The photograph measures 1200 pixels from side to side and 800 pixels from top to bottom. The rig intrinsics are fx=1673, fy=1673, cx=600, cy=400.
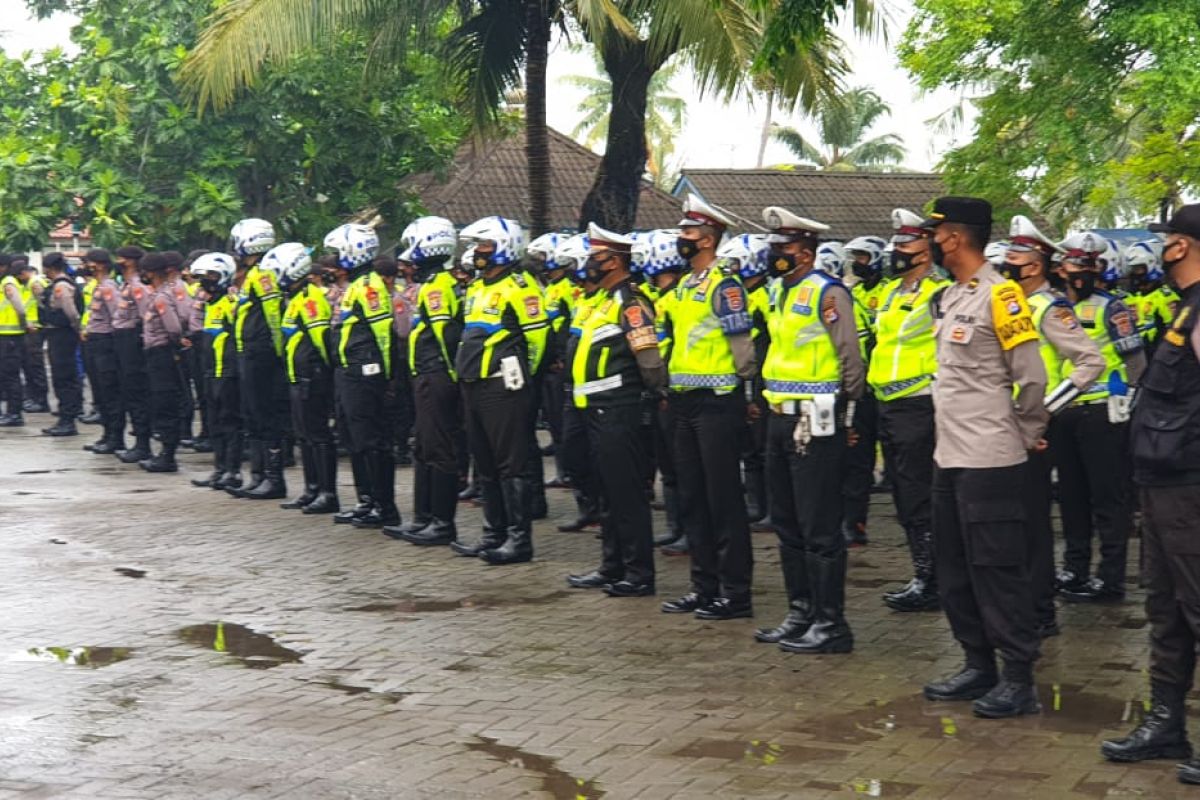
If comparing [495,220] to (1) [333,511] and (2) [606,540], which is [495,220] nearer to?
(2) [606,540]

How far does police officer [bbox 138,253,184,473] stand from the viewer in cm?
1650

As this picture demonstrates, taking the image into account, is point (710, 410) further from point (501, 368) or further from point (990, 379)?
point (990, 379)

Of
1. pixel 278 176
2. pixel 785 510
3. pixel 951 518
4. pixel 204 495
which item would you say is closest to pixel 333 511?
pixel 204 495

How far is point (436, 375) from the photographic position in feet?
39.7

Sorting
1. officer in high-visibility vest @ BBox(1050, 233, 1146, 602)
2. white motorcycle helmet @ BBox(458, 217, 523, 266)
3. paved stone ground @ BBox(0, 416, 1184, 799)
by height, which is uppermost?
white motorcycle helmet @ BBox(458, 217, 523, 266)

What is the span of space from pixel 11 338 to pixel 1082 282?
1546cm

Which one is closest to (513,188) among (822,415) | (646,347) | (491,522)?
(491,522)

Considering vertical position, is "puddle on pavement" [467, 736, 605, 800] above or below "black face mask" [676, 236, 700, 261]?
below

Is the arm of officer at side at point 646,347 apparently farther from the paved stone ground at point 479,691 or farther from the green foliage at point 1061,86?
the green foliage at point 1061,86

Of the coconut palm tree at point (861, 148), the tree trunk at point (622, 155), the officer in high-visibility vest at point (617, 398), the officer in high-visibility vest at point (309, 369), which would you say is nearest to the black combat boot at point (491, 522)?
the officer in high-visibility vest at point (617, 398)

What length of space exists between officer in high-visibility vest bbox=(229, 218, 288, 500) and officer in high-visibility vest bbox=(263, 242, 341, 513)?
10.2 inches

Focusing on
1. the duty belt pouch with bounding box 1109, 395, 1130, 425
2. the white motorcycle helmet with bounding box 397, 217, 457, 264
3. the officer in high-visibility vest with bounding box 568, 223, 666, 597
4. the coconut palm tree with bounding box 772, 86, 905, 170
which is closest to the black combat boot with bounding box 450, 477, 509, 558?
the officer in high-visibility vest with bounding box 568, 223, 666, 597

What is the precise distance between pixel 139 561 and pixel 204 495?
3.49 m

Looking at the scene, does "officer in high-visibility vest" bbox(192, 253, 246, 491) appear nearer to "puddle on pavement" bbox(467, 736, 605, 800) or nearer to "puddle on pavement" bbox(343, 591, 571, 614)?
"puddle on pavement" bbox(343, 591, 571, 614)
